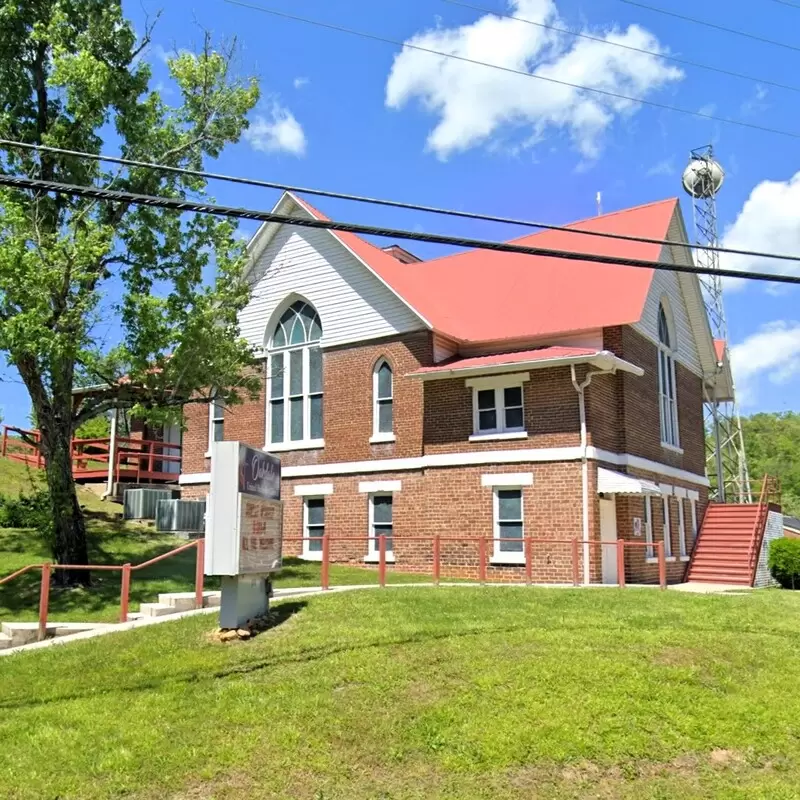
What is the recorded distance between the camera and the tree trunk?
16812mm

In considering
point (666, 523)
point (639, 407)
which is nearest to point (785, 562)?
point (666, 523)

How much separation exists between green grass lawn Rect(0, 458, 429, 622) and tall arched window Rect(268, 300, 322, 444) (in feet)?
14.0

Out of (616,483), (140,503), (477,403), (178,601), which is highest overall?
(477,403)

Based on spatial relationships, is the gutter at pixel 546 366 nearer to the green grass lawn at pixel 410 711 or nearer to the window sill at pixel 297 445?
the window sill at pixel 297 445

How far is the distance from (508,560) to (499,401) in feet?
12.8

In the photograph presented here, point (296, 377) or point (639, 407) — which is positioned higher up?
point (296, 377)

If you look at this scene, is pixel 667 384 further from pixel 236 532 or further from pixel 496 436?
pixel 236 532

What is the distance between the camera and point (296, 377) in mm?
25859

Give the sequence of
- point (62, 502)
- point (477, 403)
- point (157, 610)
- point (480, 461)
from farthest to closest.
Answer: point (477, 403) → point (480, 461) → point (62, 502) → point (157, 610)

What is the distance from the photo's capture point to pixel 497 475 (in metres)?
21.3

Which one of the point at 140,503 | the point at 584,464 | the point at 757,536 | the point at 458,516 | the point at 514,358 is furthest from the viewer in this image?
the point at 757,536

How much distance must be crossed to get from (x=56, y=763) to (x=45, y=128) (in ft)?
45.7

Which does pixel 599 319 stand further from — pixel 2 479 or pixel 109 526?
pixel 2 479

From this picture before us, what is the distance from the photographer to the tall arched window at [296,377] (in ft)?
83.3
